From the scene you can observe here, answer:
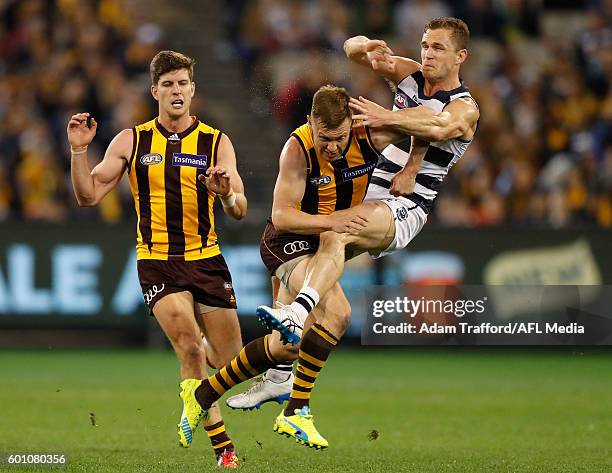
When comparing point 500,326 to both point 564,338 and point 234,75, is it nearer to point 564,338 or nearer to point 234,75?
point 564,338

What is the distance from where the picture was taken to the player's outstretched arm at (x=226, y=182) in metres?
8.27

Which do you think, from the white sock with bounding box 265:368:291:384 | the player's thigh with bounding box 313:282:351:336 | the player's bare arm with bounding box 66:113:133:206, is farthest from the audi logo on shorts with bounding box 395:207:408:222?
the player's bare arm with bounding box 66:113:133:206

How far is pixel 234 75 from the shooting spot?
1928cm

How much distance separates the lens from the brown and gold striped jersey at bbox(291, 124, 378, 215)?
8.84 m

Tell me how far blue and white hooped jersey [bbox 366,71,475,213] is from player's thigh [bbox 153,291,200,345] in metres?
1.59

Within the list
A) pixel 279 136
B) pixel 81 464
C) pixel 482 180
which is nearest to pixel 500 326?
pixel 81 464

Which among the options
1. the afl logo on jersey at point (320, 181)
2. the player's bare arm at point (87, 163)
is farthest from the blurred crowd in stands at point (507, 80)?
the player's bare arm at point (87, 163)

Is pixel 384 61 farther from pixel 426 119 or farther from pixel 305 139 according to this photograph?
pixel 305 139

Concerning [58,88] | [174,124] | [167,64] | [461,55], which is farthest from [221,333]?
[58,88]

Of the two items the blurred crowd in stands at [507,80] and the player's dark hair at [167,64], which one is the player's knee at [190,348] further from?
the blurred crowd in stands at [507,80]

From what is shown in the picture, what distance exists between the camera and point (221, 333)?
8.95 m

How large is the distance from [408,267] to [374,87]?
6.99 ft

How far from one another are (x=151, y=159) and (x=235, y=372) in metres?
1.47

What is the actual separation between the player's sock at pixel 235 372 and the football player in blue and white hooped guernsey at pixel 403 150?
26cm
